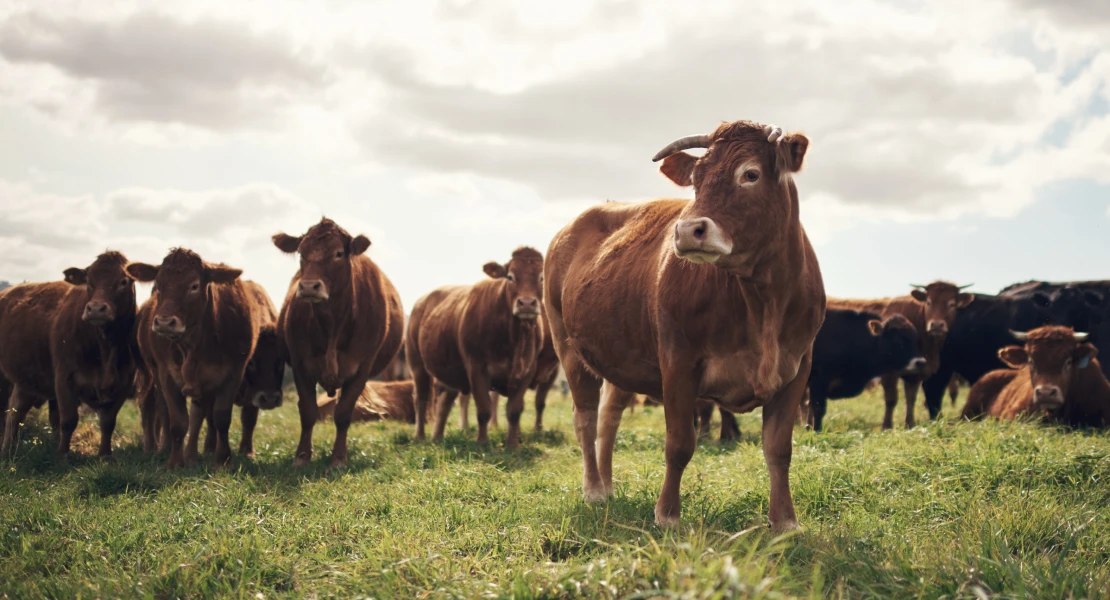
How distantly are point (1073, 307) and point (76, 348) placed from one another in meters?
14.7

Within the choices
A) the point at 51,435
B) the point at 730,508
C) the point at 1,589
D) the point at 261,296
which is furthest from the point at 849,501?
the point at 51,435

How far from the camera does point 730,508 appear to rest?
578 cm

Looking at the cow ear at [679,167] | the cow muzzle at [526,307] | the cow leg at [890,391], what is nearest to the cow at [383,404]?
the cow muzzle at [526,307]

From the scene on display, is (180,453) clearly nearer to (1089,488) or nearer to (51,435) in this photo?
(51,435)

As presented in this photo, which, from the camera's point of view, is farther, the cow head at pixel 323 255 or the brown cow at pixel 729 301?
the cow head at pixel 323 255

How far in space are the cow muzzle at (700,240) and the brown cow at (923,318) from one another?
9.04 metres

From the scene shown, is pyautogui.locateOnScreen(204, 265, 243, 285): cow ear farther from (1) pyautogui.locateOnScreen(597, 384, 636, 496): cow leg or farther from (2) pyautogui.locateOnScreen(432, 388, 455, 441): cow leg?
(1) pyautogui.locateOnScreen(597, 384, 636, 496): cow leg

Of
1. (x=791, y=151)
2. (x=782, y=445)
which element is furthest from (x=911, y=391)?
(x=791, y=151)

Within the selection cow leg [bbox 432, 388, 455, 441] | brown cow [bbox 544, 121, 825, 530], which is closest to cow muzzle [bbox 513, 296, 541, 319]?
cow leg [bbox 432, 388, 455, 441]

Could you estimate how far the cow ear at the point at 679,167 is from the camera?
18.9 ft

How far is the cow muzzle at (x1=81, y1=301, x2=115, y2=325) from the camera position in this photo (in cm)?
955

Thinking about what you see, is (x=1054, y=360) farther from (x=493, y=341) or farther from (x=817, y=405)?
(x=493, y=341)

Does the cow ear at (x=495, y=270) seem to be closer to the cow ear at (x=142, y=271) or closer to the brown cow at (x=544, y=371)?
the brown cow at (x=544, y=371)

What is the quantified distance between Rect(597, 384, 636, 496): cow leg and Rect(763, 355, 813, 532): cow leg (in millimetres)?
1667
